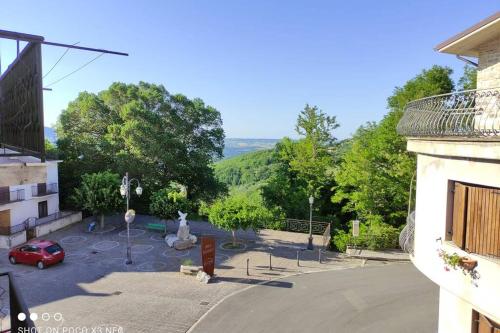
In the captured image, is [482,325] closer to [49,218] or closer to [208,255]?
[208,255]

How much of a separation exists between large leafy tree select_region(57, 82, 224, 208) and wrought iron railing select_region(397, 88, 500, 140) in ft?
84.8

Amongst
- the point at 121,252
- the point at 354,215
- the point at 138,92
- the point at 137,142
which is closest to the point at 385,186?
the point at 354,215

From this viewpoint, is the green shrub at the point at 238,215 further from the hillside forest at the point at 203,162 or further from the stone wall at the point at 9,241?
the stone wall at the point at 9,241

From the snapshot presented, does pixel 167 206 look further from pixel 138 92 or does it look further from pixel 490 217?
pixel 490 217

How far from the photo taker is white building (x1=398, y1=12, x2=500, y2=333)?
6.57 m

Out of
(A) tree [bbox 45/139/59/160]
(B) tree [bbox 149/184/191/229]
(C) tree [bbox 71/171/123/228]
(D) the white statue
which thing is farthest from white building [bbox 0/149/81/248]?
(D) the white statue

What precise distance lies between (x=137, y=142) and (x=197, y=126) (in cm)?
667

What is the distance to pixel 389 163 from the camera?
24.2 meters

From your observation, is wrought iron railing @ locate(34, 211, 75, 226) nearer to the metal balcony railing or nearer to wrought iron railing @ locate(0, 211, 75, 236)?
wrought iron railing @ locate(0, 211, 75, 236)

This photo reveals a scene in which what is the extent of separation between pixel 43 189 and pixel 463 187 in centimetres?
2992

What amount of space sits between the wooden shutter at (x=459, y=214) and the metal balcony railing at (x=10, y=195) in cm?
2696

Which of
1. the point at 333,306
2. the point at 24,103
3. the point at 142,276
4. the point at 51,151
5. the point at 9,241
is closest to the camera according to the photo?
the point at 24,103

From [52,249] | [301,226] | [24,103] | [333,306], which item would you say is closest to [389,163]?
[301,226]

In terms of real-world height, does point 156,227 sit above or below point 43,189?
below
